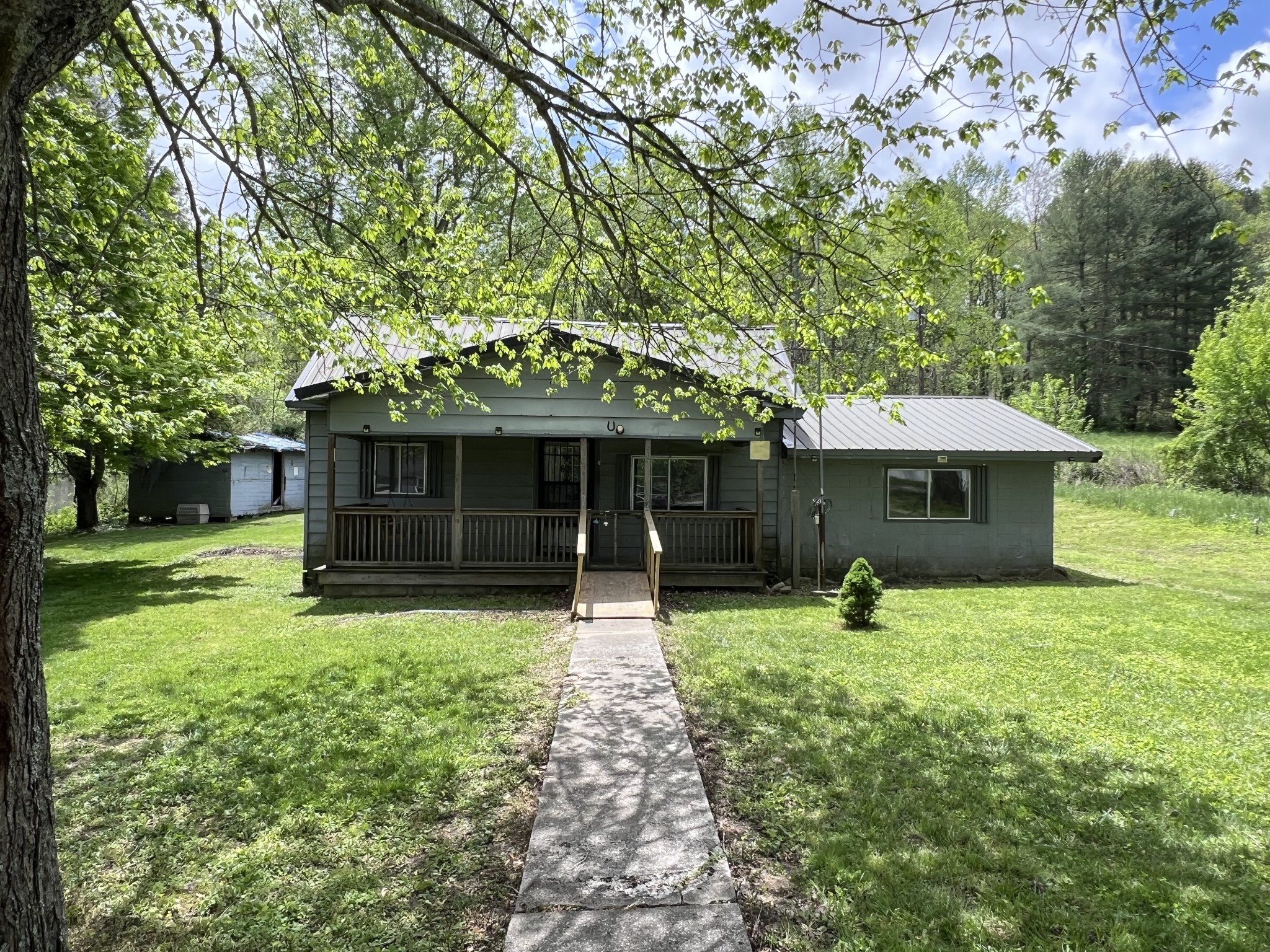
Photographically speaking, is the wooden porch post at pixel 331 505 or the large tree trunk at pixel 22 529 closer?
the large tree trunk at pixel 22 529

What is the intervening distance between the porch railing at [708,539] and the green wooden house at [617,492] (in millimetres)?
35

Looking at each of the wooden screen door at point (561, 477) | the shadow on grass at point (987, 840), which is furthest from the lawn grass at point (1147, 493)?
the shadow on grass at point (987, 840)

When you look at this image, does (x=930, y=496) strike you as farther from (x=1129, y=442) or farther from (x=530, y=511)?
(x=1129, y=442)

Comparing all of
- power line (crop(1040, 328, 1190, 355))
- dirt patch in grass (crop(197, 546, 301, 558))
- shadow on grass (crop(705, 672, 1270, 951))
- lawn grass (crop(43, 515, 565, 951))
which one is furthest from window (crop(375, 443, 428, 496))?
power line (crop(1040, 328, 1190, 355))

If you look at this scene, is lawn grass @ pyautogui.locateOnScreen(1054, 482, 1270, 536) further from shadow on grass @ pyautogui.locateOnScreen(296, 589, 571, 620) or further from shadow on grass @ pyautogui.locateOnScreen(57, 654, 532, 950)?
shadow on grass @ pyautogui.locateOnScreen(57, 654, 532, 950)

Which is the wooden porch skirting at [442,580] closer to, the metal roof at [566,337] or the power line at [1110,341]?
the metal roof at [566,337]

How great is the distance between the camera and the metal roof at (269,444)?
74.3ft

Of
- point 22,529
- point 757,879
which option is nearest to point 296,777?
point 22,529

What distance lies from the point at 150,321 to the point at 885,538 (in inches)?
462

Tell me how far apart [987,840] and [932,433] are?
10496 millimetres

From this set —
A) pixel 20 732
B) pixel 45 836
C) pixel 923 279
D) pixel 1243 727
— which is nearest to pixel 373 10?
pixel 923 279

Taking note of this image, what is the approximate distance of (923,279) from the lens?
13.9ft

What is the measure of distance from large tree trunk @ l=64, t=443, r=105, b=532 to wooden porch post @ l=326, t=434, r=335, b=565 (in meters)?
11.8

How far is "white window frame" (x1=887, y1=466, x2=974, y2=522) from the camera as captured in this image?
1248 centimetres
